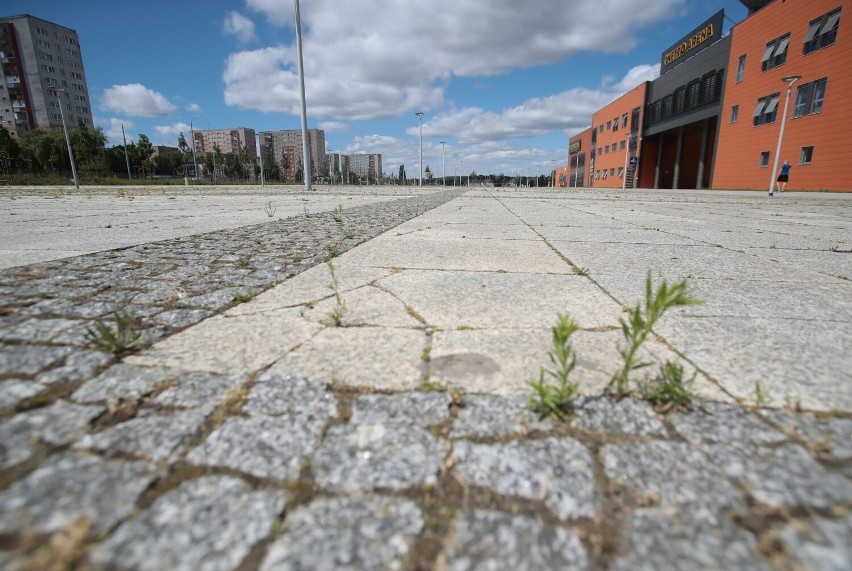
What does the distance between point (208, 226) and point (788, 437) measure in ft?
18.9

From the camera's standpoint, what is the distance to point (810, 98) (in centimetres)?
2227

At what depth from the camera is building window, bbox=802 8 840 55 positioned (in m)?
20.5

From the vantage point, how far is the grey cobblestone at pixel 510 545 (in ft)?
2.38

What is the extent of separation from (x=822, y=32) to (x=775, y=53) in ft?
11.1

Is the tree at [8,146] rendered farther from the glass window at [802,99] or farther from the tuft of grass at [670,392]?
the glass window at [802,99]

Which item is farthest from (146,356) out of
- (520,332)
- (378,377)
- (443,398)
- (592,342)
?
(592,342)

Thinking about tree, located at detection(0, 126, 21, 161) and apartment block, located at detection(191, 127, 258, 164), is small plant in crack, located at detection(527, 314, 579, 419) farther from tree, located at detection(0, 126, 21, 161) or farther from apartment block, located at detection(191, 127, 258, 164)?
apartment block, located at detection(191, 127, 258, 164)

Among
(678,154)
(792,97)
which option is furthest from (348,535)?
(678,154)

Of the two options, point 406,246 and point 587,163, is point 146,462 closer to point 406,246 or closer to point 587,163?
point 406,246

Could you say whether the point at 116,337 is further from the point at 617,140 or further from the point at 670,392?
the point at 617,140

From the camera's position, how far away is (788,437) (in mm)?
1039

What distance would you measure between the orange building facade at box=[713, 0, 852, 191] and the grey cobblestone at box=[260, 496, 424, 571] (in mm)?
26874

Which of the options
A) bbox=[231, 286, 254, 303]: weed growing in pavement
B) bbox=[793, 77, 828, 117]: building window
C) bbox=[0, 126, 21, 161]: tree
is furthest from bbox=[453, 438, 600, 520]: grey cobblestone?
bbox=[0, 126, 21, 161]: tree

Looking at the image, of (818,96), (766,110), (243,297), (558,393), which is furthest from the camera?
(766,110)
